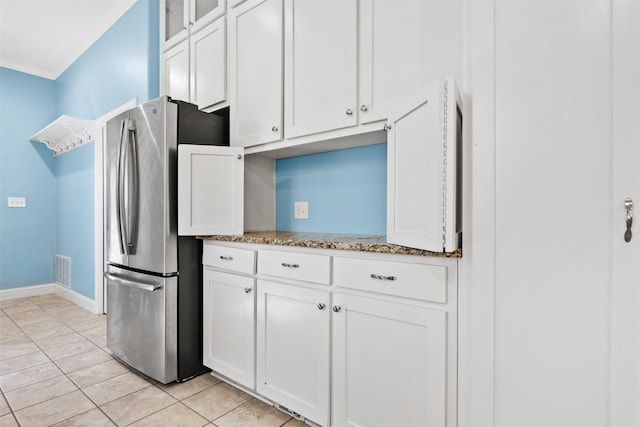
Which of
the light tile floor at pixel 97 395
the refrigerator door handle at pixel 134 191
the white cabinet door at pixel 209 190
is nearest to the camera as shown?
the light tile floor at pixel 97 395

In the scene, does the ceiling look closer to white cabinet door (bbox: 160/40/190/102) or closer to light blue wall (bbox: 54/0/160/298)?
light blue wall (bbox: 54/0/160/298)

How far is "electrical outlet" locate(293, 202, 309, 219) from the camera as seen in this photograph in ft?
7.62

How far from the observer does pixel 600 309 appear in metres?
0.87

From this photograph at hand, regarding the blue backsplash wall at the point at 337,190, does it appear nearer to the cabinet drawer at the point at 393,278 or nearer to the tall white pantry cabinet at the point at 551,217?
the cabinet drawer at the point at 393,278

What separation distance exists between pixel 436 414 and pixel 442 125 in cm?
99

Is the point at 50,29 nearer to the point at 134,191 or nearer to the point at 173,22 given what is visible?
the point at 173,22

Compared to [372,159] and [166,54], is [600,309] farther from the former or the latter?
[166,54]

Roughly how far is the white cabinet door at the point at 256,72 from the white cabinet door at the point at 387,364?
3.83 ft

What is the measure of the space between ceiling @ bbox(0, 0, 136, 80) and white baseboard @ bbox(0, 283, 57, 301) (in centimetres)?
277

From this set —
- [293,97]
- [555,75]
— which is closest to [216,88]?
A: [293,97]

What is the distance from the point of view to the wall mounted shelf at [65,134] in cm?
350

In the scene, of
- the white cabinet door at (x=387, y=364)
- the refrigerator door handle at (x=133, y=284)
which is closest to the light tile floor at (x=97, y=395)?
the white cabinet door at (x=387, y=364)

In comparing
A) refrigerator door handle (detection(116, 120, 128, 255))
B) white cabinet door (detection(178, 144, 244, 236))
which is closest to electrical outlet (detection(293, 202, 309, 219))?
white cabinet door (detection(178, 144, 244, 236))

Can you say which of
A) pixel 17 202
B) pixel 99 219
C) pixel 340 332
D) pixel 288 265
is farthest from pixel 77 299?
pixel 340 332
